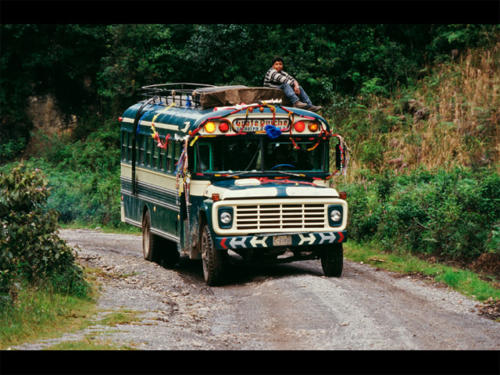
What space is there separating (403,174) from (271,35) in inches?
487

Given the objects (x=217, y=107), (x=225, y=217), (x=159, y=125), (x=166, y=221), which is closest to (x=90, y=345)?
(x=225, y=217)

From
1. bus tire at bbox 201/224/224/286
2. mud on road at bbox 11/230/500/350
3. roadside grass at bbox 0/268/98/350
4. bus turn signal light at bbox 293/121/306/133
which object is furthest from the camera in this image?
bus turn signal light at bbox 293/121/306/133

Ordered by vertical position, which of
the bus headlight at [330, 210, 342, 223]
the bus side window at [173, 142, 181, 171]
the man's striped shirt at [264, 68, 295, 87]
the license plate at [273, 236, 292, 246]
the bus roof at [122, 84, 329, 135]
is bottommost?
the license plate at [273, 236, 292, 246]

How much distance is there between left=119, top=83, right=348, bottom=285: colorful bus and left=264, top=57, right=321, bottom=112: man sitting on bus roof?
9.0 inches

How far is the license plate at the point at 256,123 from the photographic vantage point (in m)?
16.6

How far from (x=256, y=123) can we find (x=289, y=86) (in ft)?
5.33

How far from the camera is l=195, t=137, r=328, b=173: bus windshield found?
654 inches

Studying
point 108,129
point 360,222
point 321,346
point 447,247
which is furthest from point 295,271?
point 108,129

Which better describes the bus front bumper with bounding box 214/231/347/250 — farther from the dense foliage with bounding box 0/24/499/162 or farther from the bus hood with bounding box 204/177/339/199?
the dense foliage with bounding box 0/24/499/162

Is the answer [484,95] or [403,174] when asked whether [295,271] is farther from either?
[484,95]

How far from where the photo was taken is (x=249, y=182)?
53.3 feet

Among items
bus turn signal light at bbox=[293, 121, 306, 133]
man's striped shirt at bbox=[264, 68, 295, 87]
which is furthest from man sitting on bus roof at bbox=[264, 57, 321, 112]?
bus turn signal light at bbox=[293, 121, 306, 133]

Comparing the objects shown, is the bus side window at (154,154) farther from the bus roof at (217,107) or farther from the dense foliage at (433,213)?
the dense foliage at (433,213)

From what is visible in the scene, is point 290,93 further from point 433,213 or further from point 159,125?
point 433,213
